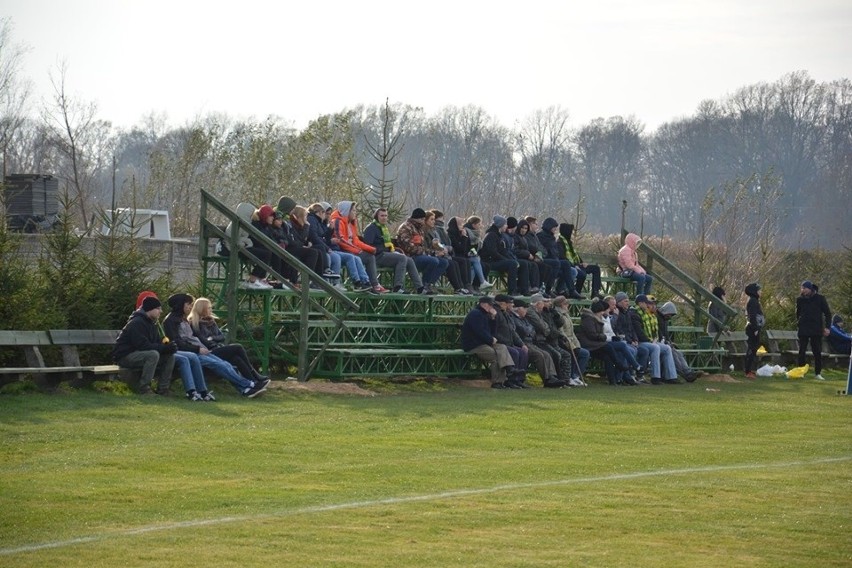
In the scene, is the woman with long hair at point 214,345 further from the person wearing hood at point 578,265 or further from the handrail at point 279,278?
the person wearing hood at point 578,265

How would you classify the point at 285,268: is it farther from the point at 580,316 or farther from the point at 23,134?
the point at 23,134

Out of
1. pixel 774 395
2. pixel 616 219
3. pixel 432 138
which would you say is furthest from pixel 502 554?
pixel 616 219

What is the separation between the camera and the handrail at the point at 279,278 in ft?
69.9

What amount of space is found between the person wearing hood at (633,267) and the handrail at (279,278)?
9.08m

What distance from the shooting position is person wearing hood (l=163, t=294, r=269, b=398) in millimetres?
19125

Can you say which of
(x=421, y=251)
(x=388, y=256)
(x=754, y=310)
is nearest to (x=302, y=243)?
(x=388, y=256)

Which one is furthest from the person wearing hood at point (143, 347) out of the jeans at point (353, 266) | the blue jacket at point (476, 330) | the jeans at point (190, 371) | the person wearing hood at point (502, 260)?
the person wearing hood at point (502, 260)

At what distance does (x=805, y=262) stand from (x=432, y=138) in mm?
44213

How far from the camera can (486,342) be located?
23.0m

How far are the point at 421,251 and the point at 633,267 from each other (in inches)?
249

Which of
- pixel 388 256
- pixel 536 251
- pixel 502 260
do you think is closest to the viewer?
pixel 388 256

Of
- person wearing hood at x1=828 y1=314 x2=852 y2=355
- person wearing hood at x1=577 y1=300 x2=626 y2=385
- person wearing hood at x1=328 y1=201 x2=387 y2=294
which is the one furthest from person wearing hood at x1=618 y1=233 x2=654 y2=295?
person wearing hood at x1=328 y1=201 x2=387 y2=294

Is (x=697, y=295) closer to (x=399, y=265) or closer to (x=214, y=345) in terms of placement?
(x=399, y=265)

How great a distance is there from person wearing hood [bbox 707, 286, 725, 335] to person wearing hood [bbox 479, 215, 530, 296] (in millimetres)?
4970
